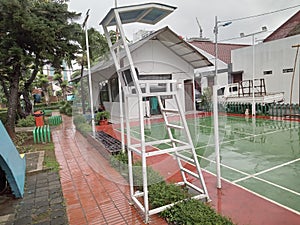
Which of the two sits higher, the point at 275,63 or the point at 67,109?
the point at 275,63

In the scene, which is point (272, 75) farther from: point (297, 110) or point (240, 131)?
point (240, 131)

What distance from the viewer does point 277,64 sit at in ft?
38.1

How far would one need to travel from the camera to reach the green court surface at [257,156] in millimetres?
3297

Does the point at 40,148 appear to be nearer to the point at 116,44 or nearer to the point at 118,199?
the point at 118,199

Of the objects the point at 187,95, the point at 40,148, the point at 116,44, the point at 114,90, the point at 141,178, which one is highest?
the point at 116,44

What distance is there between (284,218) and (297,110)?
8405 mm

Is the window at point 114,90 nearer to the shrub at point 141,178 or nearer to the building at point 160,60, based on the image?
the building at point 160,60

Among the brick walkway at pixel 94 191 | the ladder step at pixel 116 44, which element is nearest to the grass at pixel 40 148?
the brick walkway at pixel 94 191

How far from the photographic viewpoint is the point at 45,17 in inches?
310

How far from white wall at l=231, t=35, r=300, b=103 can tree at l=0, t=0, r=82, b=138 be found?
9.50 meters

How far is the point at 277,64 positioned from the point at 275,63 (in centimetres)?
14

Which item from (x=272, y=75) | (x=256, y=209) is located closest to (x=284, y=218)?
(x=256, y=209)

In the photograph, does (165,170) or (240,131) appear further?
(240,131)

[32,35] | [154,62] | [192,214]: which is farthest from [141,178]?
[32,35]
